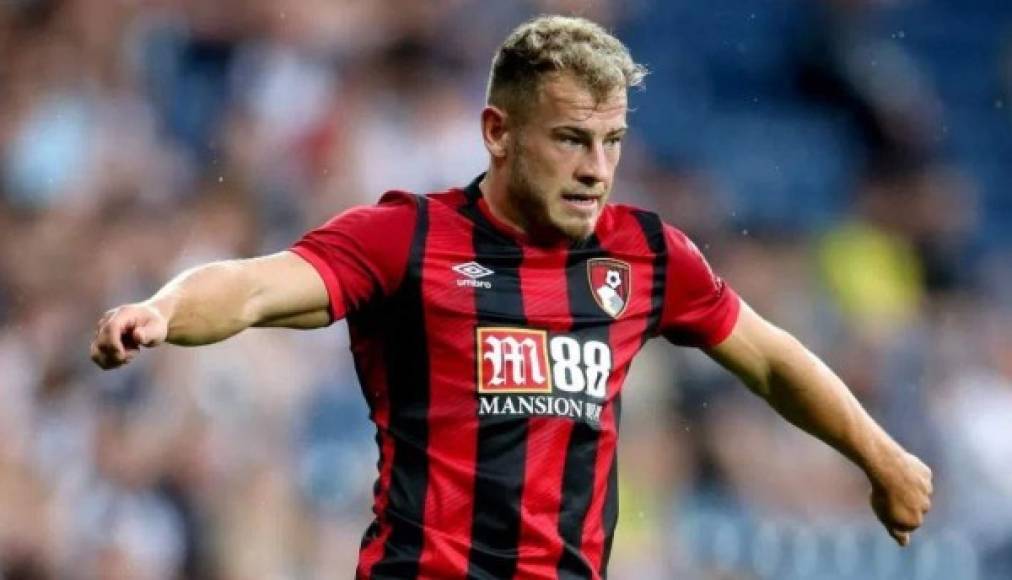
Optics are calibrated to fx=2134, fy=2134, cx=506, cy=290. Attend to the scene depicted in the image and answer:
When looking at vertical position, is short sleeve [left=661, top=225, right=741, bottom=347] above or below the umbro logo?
below

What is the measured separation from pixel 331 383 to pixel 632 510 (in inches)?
51.9

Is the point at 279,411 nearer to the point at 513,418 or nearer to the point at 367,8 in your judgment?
the point at 367,8

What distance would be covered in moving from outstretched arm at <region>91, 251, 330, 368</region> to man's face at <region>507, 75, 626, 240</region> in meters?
0.59

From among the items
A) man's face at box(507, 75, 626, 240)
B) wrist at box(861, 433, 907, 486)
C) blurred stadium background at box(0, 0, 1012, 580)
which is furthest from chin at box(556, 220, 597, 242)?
blurred stadium background at box(0, 0, 1012, 580)

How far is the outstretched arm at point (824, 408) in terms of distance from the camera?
5.23 m

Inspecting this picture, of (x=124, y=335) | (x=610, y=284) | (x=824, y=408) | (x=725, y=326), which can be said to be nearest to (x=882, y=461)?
(x=824, y=408)

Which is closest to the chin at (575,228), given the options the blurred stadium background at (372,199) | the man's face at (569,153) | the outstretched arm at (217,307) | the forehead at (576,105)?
the man's face at (569,153)

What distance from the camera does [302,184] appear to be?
918 cm

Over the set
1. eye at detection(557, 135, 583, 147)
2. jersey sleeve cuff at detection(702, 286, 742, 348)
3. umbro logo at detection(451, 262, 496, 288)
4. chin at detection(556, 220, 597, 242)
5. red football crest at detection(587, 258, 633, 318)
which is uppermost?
eye at detection(557, 135, 583, 147)

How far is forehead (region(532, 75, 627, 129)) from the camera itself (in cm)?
482

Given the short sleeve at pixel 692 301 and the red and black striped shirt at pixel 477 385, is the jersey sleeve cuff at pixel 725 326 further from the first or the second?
the red and black striped shirt at pixel 477 385

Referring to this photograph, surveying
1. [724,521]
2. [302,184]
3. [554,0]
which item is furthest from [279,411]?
[554,0]

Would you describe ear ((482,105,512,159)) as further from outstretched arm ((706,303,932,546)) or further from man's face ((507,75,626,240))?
outstretched arm ((706,303,932,546))

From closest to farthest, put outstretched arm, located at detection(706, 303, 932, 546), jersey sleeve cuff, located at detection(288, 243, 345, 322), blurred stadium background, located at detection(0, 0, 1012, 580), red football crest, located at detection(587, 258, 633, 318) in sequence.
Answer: jersey sleeve cuff, located at detection(288, 243, 345, 322), red football crest, located at detection(587, 258, 633, 318), outstretched arm, located at detection(706, 303, 932, 546), blurred stadium background, located at detection(0, 0, 1012, 580)
